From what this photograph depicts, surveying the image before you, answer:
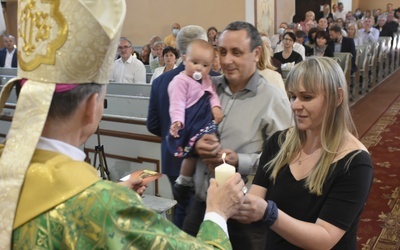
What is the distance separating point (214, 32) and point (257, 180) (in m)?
8.17

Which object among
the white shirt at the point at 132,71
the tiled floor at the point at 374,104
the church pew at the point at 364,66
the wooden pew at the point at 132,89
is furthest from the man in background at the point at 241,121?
the church pew at the point at 364,66

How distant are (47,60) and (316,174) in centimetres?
103

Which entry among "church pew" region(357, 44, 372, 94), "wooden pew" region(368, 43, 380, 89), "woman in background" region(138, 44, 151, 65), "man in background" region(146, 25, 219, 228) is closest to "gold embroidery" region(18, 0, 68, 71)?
"man in background" region(146, 25, 219, 228)

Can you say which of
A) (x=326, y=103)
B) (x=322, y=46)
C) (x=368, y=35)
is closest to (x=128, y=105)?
(x=326, y=103)

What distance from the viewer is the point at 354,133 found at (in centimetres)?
191

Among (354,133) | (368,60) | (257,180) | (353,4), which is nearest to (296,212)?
(257,180)

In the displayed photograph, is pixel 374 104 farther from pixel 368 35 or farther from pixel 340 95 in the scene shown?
pixel 340 95

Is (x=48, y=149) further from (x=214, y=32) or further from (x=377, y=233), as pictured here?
(x=214, y=32)

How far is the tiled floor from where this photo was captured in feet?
23.0

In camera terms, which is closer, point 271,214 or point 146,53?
point 271,214

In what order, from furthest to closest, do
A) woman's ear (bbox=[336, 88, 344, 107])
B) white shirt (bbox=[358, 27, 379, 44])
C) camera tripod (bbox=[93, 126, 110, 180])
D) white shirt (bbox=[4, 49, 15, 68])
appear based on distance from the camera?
white shirt (bbox=[358, 27, 379, 44]) < white shirt (bbox=[4, 49, 15, 68]) < camera tripod (bbox=[93, 126, 110, 180]) < woman's ear (bbox=[336, 88, 344, 107])

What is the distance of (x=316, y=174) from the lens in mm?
1679

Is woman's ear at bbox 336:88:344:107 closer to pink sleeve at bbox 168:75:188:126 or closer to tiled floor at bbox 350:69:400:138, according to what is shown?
pink sleeve at bbox 168:75:188:126

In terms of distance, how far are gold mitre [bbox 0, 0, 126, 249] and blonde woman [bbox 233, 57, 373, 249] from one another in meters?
0.77
